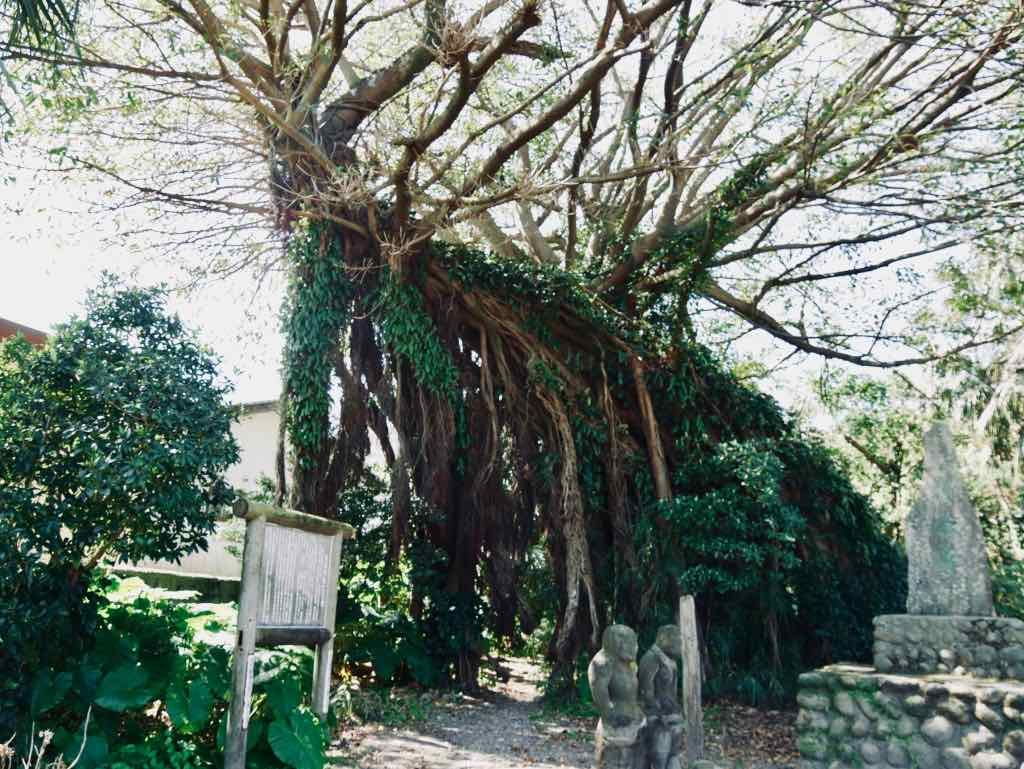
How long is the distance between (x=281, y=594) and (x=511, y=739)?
3646 mm

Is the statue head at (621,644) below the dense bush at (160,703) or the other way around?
the other way around

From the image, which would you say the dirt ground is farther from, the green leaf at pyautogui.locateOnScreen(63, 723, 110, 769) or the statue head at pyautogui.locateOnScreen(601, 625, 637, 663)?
the statue head at pyautogui.locateOnScreen(601, 625, 637, 663)

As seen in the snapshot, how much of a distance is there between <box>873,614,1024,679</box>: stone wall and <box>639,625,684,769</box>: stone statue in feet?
8.46

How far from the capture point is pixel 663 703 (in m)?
5.93

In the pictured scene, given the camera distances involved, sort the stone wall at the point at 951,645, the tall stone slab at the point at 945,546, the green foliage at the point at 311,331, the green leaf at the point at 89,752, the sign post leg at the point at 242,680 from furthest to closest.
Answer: the green foliage at the point at 311,331 → the tall stone slab at the point at 945,546 → the stone wall at the point at 951,645 → the green leaf at the point at 89,752 → the sign post leg at the point at 242,680

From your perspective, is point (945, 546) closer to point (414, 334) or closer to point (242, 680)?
point (414, 334)

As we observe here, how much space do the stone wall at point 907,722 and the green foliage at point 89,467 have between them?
17.0ft

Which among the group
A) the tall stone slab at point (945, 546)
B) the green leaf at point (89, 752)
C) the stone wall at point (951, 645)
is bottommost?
the green leaf at point (89, 752)

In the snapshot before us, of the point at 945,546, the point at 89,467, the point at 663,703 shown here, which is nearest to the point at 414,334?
the point at 89,467

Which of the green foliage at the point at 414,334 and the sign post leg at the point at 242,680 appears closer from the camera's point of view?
the sign post leg at the point at 242,680

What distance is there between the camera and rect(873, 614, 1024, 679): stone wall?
719 centimetres

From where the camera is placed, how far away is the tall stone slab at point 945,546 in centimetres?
767

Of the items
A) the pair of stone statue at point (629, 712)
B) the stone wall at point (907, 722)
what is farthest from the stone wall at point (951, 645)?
the pair of stone statue at point (629, 712)

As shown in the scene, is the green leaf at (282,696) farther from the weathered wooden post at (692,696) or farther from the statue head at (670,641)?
the weathered wooden post at (692,696)
